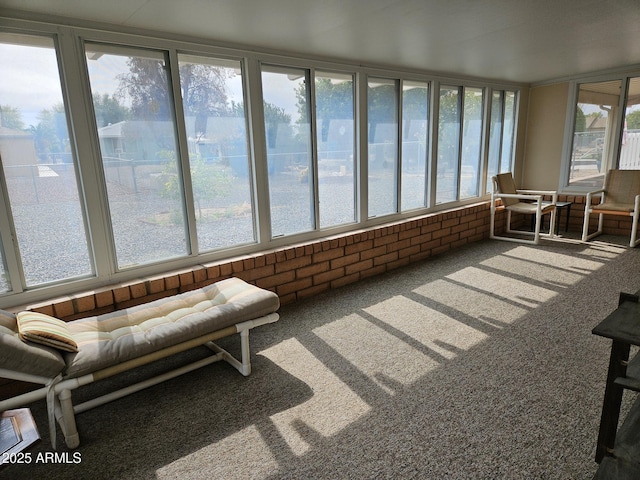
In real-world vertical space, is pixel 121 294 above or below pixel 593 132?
below

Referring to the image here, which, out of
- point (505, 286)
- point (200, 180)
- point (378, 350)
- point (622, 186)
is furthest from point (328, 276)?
point (622, 186)

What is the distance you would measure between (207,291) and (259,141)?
1317mm

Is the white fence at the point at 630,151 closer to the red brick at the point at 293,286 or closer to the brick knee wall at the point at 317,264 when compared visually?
the brick knee wall at the point at 317,264

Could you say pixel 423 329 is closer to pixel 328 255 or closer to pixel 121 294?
pixel 328 255

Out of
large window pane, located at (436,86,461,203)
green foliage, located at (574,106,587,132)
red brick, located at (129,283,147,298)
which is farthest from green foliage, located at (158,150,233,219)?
green foliage, located at (574,106,587,132)

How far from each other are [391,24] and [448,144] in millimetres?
2629

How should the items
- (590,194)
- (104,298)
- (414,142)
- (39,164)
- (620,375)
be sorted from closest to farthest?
(620,375) < (39,164) < (104,298) < (414,142) < (590,194)

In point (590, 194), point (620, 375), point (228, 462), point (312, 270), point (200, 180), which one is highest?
point (200, 180)

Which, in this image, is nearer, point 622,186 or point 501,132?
point 622,186

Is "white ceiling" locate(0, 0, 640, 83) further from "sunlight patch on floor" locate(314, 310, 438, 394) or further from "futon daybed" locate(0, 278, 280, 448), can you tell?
"sunlight patch on floor" locate(314, 310, 438, 394)

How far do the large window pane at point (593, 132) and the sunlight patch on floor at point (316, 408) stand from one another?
17.2 feet

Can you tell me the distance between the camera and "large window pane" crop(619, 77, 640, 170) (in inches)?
200

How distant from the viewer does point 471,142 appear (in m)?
5.31

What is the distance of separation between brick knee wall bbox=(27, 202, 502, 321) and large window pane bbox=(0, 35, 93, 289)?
30cm
